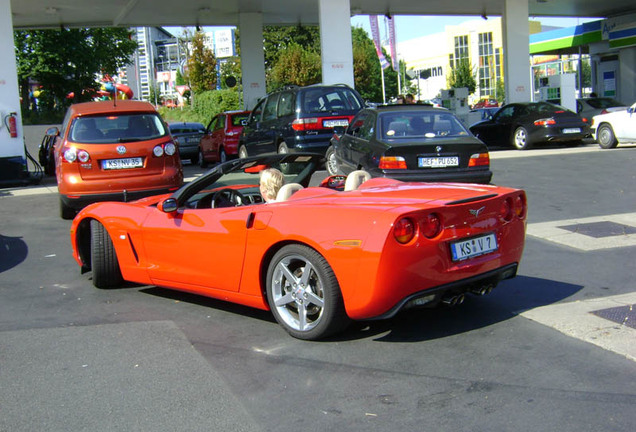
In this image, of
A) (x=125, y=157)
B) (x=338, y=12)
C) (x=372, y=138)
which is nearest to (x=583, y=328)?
(x=372, y=138)

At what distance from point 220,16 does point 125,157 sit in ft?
68.2

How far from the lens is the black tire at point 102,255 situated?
20.4ft

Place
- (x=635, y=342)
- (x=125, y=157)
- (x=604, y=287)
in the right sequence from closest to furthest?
(x=635, y=342) < (x=604, y=287) < (x=125, y=157)

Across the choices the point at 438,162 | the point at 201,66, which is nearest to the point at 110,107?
the point at 438,162

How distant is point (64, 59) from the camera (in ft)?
142

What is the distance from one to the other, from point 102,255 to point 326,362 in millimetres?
2781

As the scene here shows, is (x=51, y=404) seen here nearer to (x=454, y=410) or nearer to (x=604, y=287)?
(x=454, y=410)

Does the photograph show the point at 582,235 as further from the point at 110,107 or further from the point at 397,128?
the point at 110,107

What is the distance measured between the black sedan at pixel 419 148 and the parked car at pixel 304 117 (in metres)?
3.74

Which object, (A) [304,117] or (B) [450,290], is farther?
(A) [304,117]

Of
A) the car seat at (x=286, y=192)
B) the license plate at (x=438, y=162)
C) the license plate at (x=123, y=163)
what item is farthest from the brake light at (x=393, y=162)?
the car seat at (x=286, y=192)

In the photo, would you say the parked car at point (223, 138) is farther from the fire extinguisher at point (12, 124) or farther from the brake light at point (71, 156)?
the brake light at point (71, 156)

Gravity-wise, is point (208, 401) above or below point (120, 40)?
below

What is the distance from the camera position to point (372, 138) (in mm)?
10984
